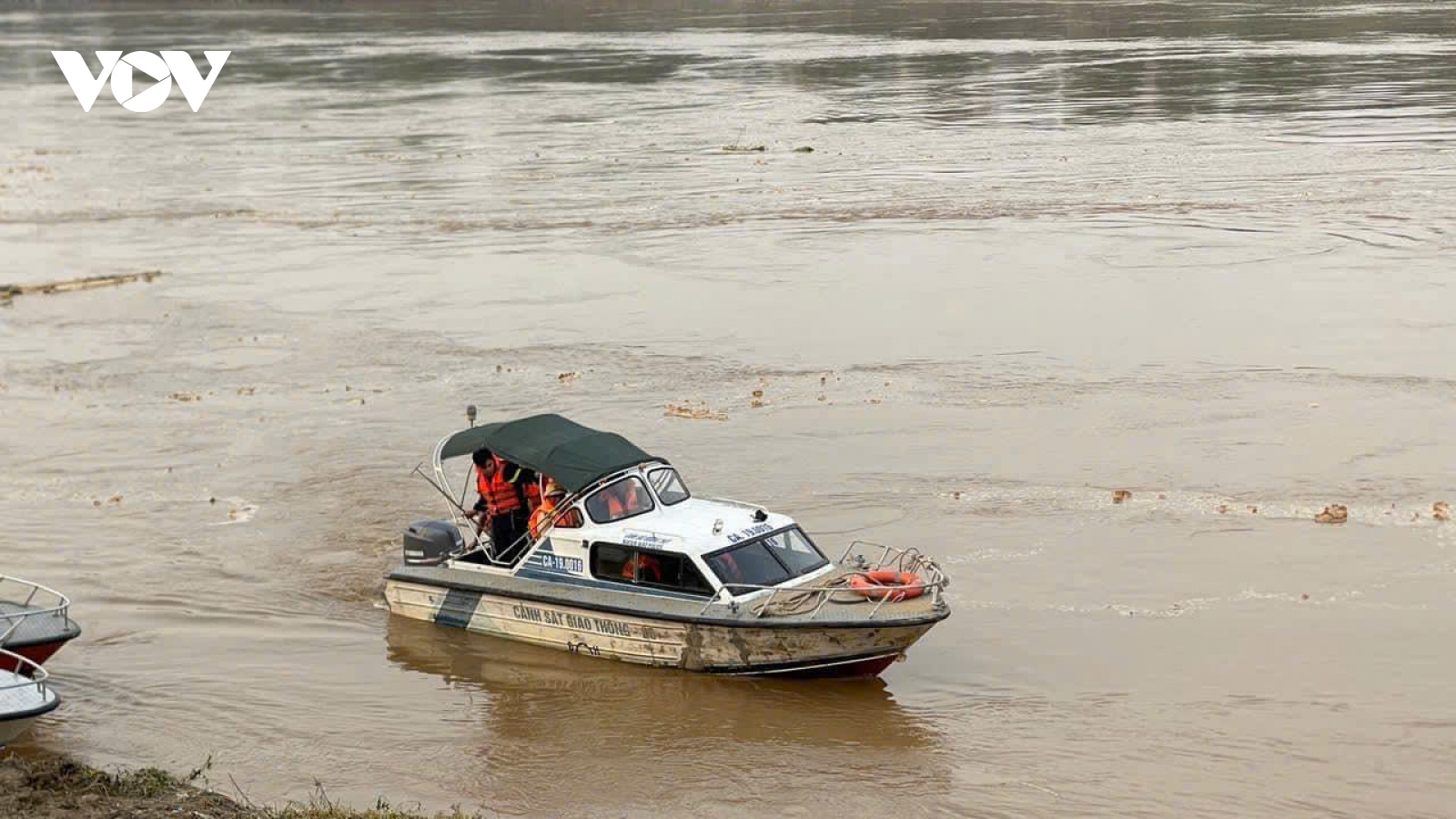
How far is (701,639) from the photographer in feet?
55.1

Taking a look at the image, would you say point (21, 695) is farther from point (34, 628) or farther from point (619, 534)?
point (619, 534)

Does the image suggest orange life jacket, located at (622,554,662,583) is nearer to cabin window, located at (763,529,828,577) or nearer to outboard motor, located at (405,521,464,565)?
cabin window, located at (763,529,828,577)

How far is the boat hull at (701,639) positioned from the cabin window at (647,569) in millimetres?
377

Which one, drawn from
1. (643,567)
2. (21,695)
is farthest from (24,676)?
(643,567)

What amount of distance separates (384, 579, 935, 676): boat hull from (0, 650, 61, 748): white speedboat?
176 inches

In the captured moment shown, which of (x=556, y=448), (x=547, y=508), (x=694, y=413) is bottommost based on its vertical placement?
(x=694, y=413)

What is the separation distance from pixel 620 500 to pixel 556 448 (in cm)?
90

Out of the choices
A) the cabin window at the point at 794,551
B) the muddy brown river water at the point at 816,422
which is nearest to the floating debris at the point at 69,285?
the muddy brown river water at the point at 816,422

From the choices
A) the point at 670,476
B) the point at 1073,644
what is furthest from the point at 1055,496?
the point at 670,476

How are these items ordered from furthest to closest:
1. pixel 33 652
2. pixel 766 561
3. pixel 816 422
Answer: pixel 816 422 < pixel 766 561 < pixel 33 652

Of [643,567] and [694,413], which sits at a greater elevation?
[643,567]

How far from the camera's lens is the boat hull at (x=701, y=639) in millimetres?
16422

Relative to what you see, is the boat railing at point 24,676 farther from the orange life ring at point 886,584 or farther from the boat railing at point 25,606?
the orange life ring at point 886,584

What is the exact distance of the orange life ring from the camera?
16.5 m
